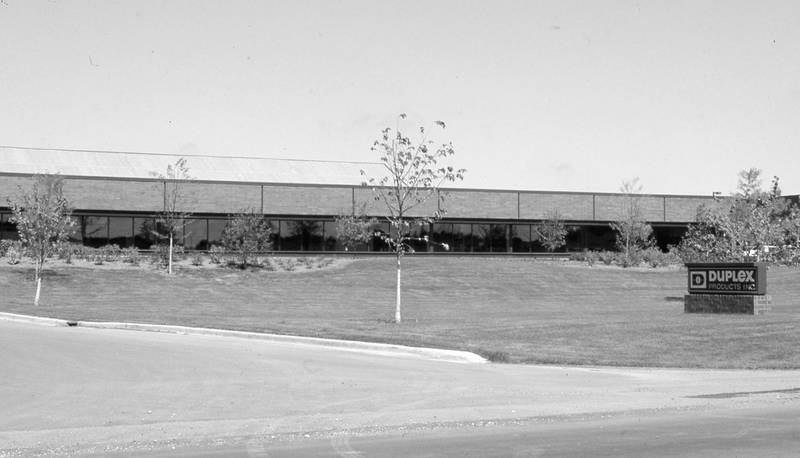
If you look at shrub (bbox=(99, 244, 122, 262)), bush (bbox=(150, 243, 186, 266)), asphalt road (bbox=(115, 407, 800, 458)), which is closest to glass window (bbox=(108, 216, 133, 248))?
shrub (bbox=(99, 244, 122, 262))

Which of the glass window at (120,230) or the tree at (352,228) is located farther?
the glass window at (120,230)

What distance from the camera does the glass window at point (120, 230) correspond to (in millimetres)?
63344

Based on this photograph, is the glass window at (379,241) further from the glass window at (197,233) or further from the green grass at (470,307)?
the glass window at (197,233)

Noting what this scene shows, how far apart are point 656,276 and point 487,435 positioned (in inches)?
2053

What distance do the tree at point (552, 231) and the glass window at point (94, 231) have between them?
104 ft

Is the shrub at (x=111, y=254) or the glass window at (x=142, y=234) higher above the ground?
the glass window at (x=142, y=234)

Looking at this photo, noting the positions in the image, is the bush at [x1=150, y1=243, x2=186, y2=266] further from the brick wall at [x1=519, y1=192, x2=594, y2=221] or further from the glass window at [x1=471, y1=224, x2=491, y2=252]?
the brick wall at [x1=519, y1=192, x2=594, y2=221]

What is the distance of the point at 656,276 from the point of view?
60.3 metres

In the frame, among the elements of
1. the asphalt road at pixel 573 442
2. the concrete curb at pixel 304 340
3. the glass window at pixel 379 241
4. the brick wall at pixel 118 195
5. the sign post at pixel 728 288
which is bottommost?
the concrete curb at pixel 304 340

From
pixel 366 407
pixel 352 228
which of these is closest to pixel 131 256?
pixel 352 228

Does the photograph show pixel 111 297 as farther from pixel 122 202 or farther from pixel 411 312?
pixel 122 202

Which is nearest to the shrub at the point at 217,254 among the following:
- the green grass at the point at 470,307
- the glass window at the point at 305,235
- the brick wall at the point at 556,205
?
the green grass at the point at 470,307

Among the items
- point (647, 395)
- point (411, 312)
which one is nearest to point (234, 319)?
point (411, 312)

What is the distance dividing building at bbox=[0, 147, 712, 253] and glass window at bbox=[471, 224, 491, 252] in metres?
0.08
